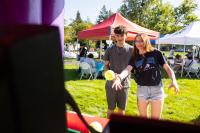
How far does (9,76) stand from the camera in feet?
0.92

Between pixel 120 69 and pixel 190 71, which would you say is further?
pixel 190 71

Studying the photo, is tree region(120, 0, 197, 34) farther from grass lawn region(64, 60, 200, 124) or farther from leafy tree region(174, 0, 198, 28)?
grass lawn region(64, 60, 200, 124)

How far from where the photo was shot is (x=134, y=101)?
20.6 feet

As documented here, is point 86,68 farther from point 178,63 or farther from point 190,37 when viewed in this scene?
point 178,63

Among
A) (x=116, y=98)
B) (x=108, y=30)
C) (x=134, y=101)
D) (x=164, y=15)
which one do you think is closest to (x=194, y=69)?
(x=108, y=30)

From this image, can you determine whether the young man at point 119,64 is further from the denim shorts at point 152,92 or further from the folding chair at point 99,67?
the folding chair at point 99,67

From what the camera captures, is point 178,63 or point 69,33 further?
point 69,33

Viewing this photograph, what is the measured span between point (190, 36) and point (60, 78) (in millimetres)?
10305

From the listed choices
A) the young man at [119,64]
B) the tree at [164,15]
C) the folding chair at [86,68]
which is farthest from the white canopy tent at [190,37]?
the tree at [164,15]

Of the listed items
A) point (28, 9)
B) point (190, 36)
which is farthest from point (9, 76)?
point (190, 36)

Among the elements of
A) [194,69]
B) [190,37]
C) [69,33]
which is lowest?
[194,69]

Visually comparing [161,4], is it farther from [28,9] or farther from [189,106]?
[28,9]

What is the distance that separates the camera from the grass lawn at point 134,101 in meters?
5.22

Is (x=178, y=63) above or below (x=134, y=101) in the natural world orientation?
above
